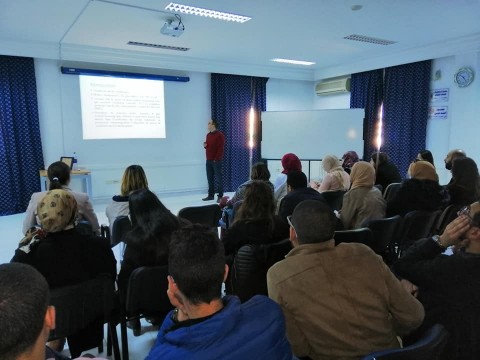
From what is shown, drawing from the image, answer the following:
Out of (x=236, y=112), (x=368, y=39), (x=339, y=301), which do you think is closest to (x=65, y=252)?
(x=339, y=301)

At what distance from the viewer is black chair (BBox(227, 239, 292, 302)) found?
6.69 feet

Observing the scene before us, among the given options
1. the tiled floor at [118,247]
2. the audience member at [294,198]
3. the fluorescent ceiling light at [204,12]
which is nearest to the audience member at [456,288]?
the audience member at [294,198]

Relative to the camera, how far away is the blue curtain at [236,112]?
7.46 metres

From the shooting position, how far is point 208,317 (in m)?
0.87

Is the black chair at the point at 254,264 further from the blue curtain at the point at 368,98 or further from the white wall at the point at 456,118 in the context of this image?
the blue curtain at the point at 368,98

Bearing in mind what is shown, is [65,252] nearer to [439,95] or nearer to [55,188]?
Answer: [55,188]

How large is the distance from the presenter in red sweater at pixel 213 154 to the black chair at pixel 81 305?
16.4 feet

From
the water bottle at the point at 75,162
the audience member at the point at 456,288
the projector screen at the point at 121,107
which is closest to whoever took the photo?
the audience member at the point at 456,288

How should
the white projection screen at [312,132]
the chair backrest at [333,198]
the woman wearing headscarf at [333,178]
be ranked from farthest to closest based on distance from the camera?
1. the white projection screen at [312,132]
2. the woman wearing headscarf at [333,178]
3. the chair backrest at [333,198]

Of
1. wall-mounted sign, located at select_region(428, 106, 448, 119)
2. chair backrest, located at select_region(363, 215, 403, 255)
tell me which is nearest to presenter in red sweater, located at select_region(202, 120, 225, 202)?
wall-mounted sign, located at select_region(428, 106, 448, 119)

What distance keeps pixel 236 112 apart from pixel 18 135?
4078 mm

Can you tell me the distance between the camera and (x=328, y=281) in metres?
1.23

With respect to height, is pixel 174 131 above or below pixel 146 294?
above

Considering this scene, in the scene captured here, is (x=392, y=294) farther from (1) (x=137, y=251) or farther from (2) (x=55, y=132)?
(2) (x=55, y=132)
